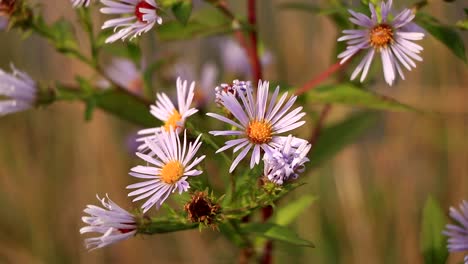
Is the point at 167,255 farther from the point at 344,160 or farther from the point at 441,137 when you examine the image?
the point at 441,137

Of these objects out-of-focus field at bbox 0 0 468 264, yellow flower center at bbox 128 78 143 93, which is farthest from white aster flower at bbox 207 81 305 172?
out-of-focus field at bbox 0 0 468 264

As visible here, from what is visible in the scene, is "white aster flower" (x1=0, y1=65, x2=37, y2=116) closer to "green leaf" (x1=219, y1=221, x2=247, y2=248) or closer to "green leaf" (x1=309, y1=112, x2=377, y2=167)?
"green leaf" (x1=219, y1=221, x2=247, y2=248)

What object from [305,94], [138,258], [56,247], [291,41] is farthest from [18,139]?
[305,94]

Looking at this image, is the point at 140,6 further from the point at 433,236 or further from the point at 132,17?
the point at 433,236

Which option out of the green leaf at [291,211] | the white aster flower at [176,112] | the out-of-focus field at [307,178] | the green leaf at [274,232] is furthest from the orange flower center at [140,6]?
the out-of-focus field at [307,178]

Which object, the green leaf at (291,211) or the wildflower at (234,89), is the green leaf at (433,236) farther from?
the wildflower at (234,89)
